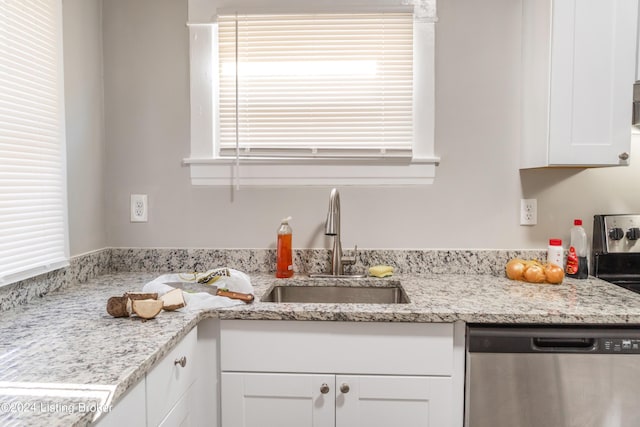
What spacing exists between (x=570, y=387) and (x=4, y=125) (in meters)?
1.94

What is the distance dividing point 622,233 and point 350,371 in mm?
1353

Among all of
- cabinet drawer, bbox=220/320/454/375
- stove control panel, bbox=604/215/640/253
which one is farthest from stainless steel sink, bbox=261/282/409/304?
stove control panel, bbox=604/215/640/253

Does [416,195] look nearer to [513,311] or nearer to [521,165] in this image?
[521,165]

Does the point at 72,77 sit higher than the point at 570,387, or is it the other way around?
the point at 72,77

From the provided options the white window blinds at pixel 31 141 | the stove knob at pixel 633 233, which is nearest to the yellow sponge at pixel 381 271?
the stove knob at pixel 633 233

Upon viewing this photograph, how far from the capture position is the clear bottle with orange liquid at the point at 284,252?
184cm

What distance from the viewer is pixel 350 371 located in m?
1.40

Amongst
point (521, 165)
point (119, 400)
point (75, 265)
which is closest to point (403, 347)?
point (119, 400)

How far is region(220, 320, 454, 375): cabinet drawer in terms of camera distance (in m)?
1.38

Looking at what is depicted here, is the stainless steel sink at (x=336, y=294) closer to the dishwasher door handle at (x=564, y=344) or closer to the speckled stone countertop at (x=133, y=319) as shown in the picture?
the speckled stone countertop at (x=133, y=319)

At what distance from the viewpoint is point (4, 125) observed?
1323 millimetres

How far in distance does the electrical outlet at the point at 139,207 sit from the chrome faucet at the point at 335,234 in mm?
857

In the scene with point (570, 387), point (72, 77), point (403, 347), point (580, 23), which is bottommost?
point (570, 387)

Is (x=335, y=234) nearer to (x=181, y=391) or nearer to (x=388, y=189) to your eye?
(x=388, y=189)
